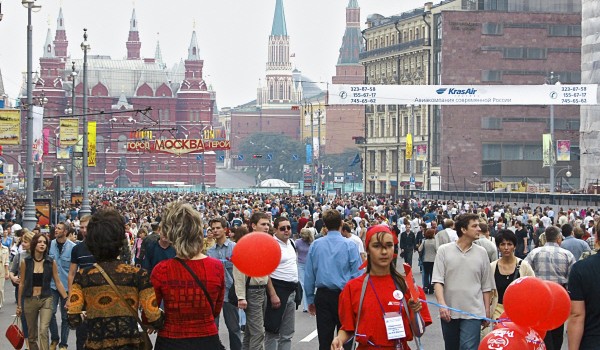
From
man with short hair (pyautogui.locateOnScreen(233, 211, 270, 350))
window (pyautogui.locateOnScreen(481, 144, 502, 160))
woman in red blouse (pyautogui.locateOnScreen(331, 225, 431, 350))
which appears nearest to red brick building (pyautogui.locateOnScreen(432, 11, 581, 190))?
window (pyautogui.locateOnScreen(481, 144, 502, 160))

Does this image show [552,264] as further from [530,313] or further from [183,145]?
[183,145]

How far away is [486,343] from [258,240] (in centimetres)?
188

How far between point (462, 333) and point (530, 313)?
337 cm

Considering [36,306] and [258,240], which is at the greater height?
[258,240]

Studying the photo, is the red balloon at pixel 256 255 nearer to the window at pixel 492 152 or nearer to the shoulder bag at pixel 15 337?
the shoulder bag at pixel 15 337

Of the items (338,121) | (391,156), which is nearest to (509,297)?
(391,156)

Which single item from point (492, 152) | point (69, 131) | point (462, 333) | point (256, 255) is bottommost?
point (462, 333)

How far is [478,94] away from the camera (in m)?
45.7

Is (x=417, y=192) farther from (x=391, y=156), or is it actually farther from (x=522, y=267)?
(x=522, y=267)

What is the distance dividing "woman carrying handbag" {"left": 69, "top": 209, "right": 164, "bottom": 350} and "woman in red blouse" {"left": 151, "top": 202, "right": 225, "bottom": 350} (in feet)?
0.67

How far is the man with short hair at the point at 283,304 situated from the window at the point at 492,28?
85435 mm

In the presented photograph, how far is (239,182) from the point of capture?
7653 inches

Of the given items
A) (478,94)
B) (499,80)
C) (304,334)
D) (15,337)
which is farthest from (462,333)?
(499,80)

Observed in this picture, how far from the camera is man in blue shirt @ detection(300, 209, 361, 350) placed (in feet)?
39.2
